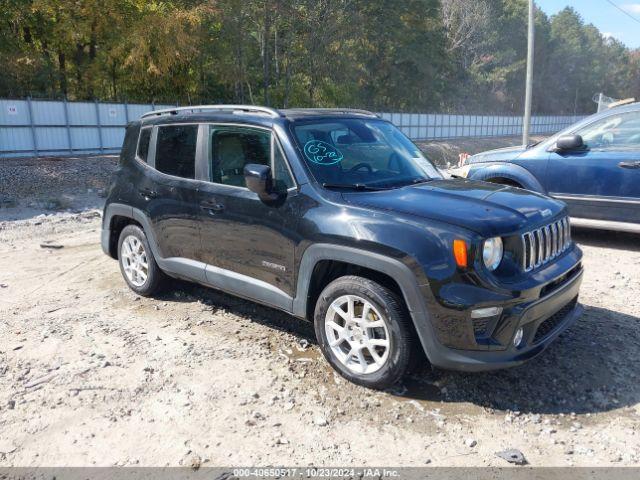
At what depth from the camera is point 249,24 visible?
25656mm

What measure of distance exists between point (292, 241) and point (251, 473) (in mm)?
1611

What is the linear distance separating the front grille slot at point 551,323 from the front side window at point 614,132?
3.59m

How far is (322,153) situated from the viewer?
4.07 m

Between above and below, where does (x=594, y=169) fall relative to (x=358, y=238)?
above

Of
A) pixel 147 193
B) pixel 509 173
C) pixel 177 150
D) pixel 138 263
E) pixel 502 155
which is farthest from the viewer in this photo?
pixel 502 155

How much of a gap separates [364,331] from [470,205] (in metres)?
1.10

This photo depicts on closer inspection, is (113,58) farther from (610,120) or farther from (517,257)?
(517,257)

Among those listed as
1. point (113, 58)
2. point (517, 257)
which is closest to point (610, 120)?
point (517, 257)

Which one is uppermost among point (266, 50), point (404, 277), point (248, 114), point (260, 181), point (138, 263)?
point (266, 50)

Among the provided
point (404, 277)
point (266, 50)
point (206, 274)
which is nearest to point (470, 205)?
point (404, 277)

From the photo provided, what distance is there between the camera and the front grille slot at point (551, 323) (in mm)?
3531

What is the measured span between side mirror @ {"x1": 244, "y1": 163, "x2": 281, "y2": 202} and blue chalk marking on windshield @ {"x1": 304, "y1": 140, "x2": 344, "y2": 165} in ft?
1.14

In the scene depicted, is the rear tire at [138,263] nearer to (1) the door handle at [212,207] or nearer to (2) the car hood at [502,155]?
(1) the door handle at [212,207]

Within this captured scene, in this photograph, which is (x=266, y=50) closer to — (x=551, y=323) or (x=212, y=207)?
(x=212, y=207)
